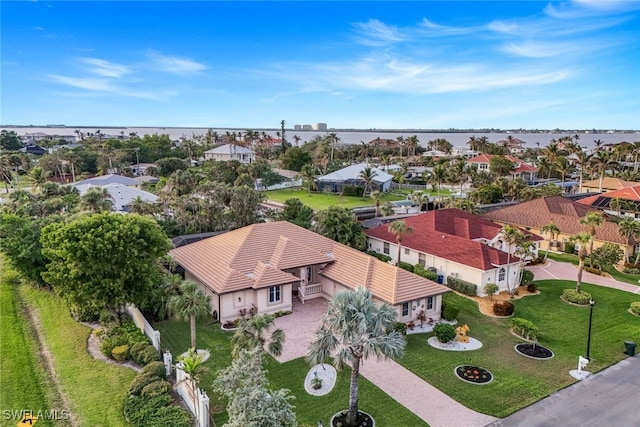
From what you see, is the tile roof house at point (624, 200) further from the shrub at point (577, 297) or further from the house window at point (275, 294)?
the house window at point (275, 294)

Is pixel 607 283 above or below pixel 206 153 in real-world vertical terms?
below

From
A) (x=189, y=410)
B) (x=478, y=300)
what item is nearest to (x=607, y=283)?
(x=478, y=300)

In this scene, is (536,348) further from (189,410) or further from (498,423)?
(189,410)

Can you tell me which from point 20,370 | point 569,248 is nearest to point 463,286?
point 569,248

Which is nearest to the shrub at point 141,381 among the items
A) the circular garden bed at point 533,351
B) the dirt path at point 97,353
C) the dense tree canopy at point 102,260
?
the dirt path at point 97,353

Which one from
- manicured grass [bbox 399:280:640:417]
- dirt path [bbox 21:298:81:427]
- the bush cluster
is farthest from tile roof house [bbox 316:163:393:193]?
dirt path [bbox 21:298:81:427]

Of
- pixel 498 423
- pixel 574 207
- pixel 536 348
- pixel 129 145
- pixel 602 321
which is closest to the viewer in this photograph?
pixel 498 423

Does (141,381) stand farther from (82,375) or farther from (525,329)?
(525,329)
